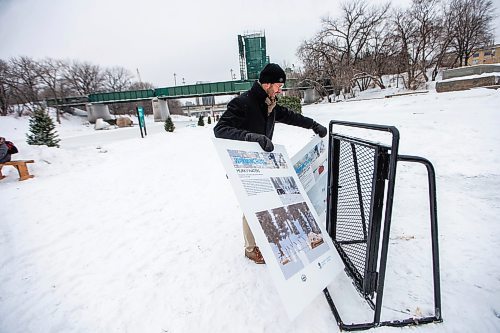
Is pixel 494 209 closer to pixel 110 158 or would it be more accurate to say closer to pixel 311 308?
pixel 311 308

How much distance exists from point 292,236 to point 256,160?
0.57 meters

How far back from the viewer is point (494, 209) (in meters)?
2.83

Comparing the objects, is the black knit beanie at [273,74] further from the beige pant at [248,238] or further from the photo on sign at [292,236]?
the beige pant at [248,238]

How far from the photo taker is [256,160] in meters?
1.66

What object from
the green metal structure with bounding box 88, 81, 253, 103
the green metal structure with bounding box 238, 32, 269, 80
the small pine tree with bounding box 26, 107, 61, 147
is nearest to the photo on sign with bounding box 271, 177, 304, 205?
the small pine tree with bounding box 26, 107, 61, 147

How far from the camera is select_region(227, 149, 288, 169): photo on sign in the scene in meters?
1.54

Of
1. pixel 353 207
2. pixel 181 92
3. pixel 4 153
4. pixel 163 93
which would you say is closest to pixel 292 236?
pixel 353 207

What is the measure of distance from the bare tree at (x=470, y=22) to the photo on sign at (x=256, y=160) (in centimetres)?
3326

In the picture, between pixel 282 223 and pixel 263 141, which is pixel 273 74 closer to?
pixel 263 141

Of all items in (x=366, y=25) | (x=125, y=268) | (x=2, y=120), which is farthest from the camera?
A: (x=366, y=25)

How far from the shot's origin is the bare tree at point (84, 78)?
49000 millimetres

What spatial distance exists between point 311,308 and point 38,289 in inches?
104

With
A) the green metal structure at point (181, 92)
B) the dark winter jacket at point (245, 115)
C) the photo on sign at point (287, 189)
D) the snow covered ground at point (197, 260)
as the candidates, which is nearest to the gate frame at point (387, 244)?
the snow covered ground at point (197, 260)

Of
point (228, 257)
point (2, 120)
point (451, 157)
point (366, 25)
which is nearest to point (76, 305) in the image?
point (228, 257)
